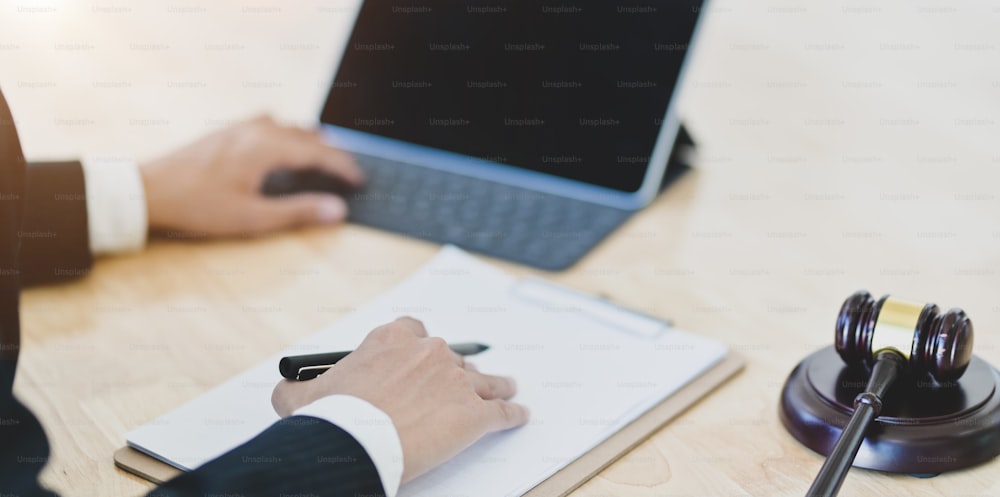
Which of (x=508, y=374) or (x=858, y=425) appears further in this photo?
(x=508, y=374)

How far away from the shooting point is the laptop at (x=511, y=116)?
99 centimetres

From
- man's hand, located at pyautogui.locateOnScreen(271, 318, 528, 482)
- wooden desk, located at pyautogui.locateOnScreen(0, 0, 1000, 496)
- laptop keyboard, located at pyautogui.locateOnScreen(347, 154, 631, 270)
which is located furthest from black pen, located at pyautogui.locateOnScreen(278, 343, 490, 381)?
laptop keyboard, located at pyautogui.locateOnScreen(347, 154, 631, 270)

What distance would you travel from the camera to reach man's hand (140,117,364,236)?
3.48 ft

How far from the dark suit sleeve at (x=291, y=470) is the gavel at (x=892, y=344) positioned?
32 centimetres

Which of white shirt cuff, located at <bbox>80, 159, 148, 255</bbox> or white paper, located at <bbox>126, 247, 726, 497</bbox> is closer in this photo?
white paper, located at <bbox>126, 247, 726, 497</bbox>

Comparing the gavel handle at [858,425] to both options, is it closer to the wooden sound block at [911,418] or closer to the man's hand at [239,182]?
the wooden sound block at [911,418]

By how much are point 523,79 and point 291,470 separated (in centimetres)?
55

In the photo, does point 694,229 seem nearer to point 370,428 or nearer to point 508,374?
point 508,374

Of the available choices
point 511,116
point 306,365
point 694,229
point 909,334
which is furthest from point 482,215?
→ point 909,334

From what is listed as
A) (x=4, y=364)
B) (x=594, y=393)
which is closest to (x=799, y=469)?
(x=594, y=393)

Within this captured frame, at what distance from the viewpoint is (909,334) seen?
690 mm

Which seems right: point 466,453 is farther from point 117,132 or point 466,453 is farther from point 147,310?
point 117,132

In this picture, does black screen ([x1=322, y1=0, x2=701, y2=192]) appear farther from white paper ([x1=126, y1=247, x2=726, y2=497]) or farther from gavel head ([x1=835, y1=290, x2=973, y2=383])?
gavel head ([x1=835, y1=290, x2=973, y2=383])

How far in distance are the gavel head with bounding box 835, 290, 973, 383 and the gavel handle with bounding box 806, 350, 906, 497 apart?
0.04 ft
